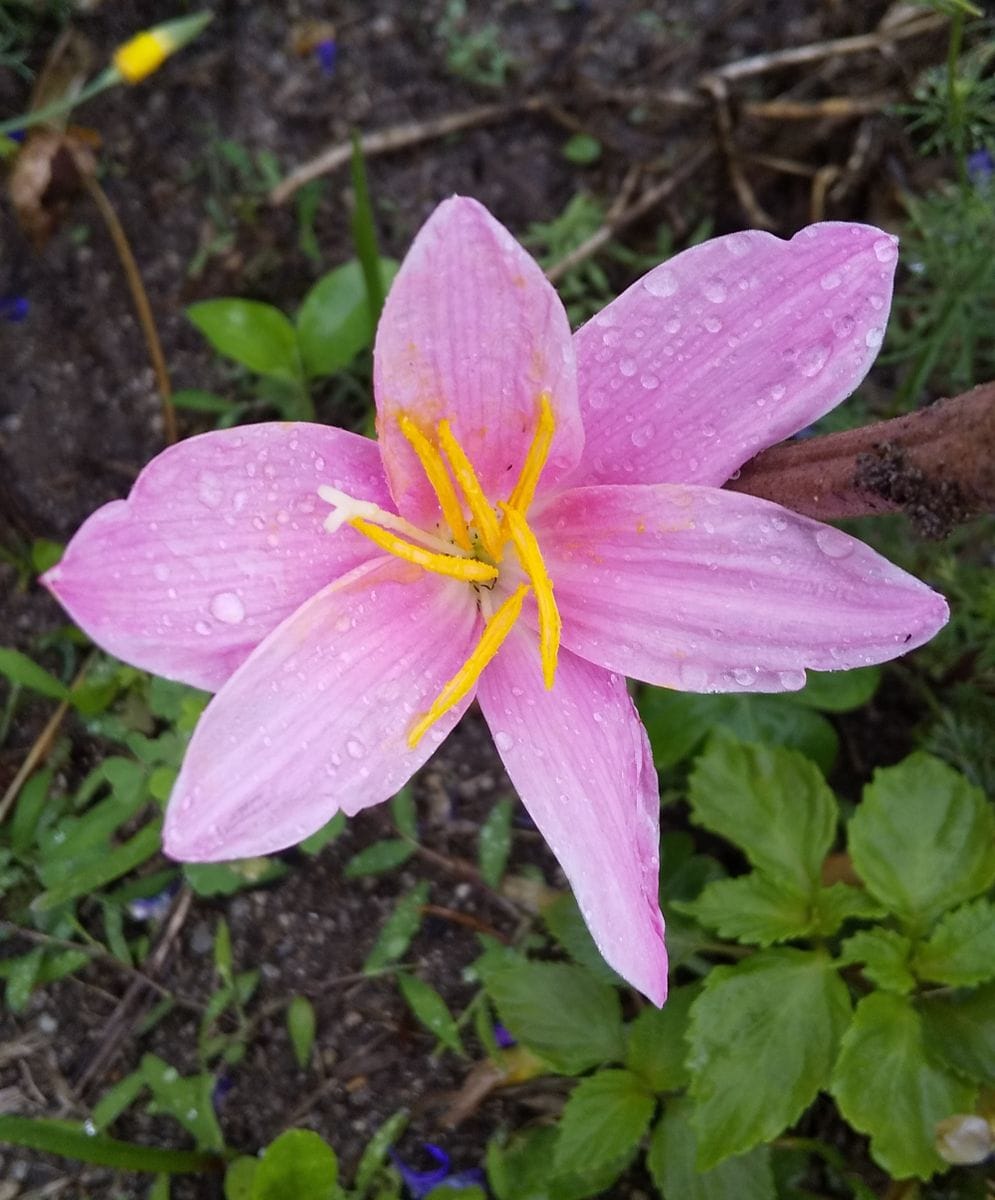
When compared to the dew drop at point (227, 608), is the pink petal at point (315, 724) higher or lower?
lower

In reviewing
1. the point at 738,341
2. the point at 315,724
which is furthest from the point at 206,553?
the point at 738,341

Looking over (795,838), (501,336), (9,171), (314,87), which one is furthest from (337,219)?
(795,838)

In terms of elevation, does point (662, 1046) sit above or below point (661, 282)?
below

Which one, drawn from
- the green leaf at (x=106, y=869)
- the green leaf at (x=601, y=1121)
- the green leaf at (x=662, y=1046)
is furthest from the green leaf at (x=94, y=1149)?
the green leaf at (x=662, y=1046)

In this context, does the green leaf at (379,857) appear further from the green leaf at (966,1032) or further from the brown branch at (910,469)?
the brown branch at (910,469)

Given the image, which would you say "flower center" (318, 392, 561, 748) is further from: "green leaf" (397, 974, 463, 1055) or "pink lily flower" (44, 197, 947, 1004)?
"green leaf" (397, 974, 463, 1055)

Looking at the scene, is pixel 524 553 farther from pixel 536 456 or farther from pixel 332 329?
pixel 332 329
